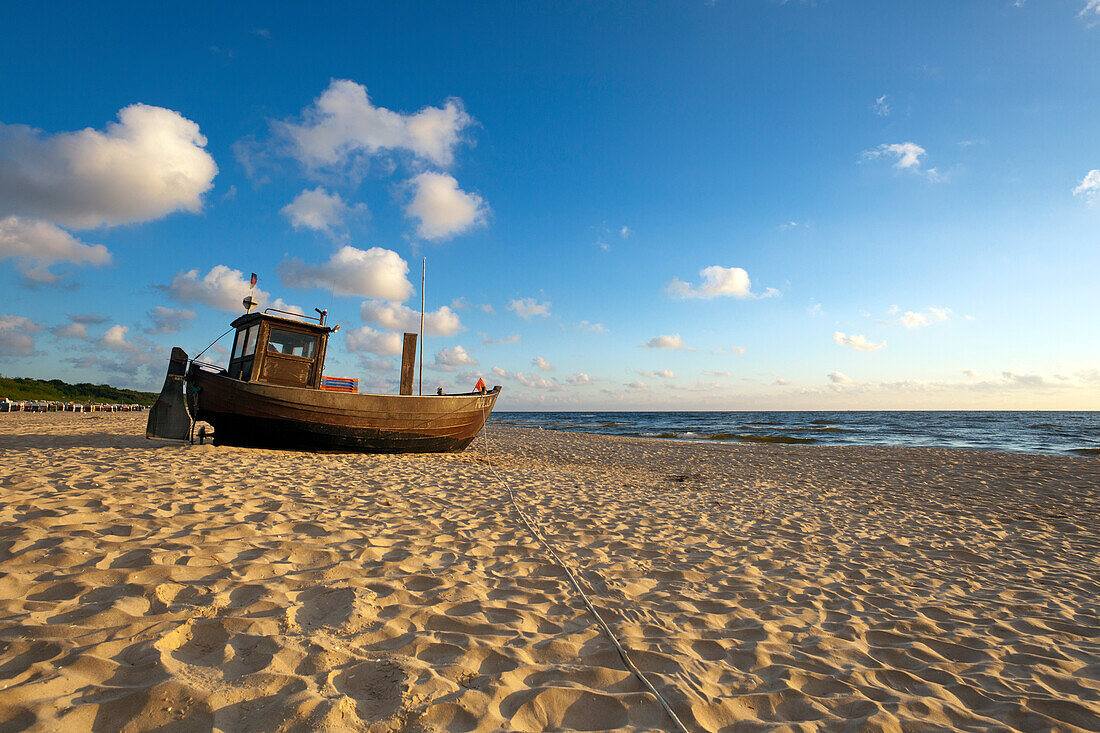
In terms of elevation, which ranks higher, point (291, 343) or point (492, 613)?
point (291, 343)

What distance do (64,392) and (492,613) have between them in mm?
80222

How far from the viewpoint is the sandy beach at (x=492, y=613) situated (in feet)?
7.08

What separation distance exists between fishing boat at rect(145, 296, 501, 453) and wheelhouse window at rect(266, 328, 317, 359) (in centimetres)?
2

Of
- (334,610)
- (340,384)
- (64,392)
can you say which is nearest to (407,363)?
(340,384)

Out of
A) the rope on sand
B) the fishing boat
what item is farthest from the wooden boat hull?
the rope on sand

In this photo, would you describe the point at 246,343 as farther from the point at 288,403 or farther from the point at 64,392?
the point at 64,392

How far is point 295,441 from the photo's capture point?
33.9 ft

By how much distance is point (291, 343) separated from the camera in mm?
11016

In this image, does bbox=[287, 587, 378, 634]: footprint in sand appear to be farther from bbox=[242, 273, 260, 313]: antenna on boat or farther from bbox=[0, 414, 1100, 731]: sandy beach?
bbox=[242, 273, 260, 313]: antenna on boat

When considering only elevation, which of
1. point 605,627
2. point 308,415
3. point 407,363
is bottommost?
point 605,627

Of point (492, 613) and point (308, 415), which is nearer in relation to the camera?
→ point (492, 613)

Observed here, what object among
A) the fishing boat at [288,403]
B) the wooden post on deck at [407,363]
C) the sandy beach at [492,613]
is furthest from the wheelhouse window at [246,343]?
the sandy beach at [492,613]

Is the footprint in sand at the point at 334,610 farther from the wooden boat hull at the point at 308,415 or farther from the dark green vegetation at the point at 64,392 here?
the dark green vegetation at the point at 64,392

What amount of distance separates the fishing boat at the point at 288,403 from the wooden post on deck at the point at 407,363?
0.9 inches
